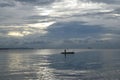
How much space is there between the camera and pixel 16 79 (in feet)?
174

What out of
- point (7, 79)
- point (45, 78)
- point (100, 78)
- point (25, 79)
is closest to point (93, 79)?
point (100, 78)

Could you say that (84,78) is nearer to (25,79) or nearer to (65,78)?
(65,78)

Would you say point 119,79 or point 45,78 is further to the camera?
point 45,78

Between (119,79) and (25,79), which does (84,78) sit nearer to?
(119,79)

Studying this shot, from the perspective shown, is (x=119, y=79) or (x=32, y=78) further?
(x=32, y=78)

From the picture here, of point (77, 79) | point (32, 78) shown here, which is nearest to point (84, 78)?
point (77, 79)

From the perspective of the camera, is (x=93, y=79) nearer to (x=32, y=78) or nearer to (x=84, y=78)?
(x=84, y=78)

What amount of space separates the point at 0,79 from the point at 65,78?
11591 mm

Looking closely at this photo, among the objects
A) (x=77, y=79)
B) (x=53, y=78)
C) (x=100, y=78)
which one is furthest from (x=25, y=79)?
(x=100, y=78)

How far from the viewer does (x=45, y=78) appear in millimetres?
53125

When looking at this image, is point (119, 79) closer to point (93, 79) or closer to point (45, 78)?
point (93, 79)

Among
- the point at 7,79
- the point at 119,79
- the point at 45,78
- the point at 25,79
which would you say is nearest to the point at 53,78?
the point at 45,78

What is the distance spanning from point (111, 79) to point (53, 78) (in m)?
10.3

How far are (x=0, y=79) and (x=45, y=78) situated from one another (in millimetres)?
8017
